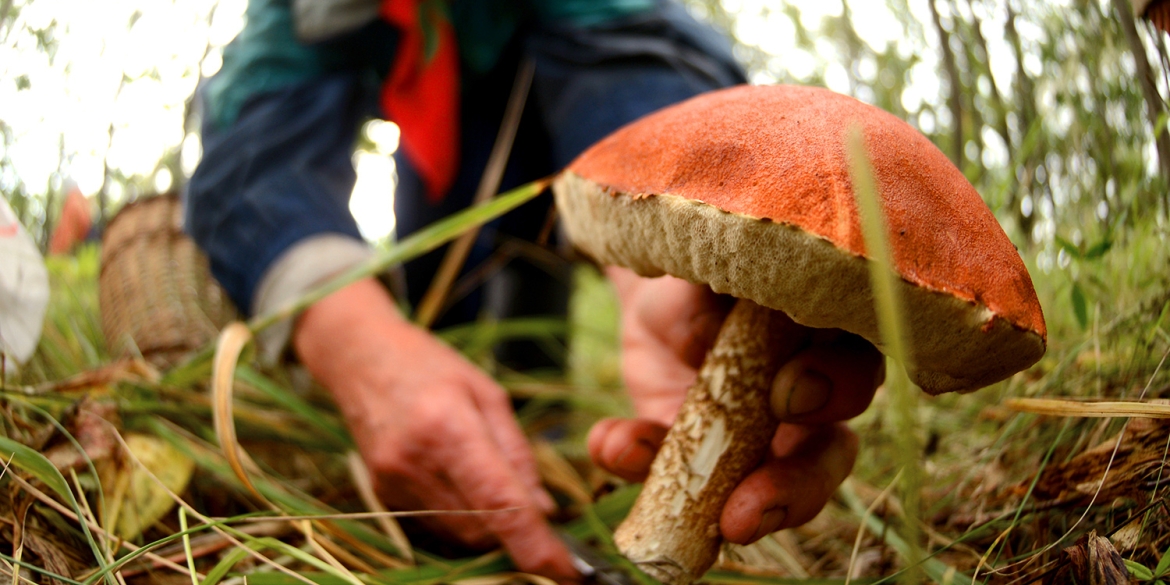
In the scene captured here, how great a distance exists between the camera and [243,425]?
0.83m

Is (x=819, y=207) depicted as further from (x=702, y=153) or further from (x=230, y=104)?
(x=230, y=104)

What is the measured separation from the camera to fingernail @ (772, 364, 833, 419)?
1.52 feet

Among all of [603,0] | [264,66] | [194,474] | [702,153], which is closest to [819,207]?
[702,153]

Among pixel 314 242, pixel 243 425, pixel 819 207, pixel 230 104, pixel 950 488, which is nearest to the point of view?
pixel 819 207

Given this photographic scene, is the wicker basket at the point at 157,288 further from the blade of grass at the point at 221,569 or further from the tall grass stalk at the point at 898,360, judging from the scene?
the tall grass stalk at the point at 898,360

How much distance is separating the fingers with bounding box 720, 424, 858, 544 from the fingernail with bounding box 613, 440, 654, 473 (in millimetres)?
99

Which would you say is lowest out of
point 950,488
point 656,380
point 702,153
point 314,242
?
point 950,488

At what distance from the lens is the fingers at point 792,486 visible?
471 millimetres

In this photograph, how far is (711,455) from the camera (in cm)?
49

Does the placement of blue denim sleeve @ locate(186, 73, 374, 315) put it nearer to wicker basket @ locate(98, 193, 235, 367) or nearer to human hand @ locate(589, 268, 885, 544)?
wicker basket @ locate(98, 193, 235, 367)

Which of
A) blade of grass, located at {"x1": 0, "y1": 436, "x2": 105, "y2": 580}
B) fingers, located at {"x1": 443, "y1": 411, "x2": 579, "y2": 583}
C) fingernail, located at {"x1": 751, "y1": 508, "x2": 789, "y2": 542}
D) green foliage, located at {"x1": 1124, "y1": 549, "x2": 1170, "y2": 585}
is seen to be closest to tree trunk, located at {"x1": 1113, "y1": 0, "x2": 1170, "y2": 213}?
green foliage, located at {"x1": 1124, "y1": 549, "x2": 1170, "y2": 585}

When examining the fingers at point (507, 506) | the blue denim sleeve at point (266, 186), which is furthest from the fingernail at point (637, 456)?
the blue denim sleeve at point (266, 186)

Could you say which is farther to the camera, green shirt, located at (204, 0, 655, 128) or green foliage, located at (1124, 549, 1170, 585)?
green shirt, located at (204, 0, 655, 128)

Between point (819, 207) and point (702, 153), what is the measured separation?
9cm
